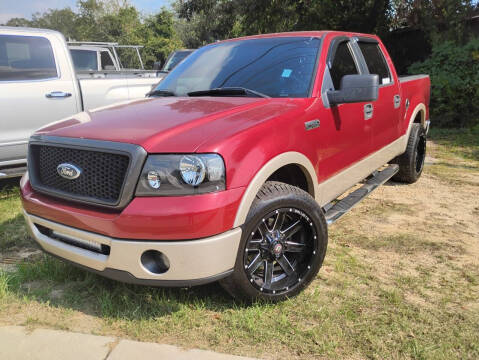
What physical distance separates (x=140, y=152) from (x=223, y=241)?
2.15 feet

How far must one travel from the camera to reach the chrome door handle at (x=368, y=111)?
385 cm

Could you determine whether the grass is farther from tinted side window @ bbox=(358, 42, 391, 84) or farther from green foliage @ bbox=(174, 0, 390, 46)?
green foliage @ bbox=(174, 0, 390, 46)

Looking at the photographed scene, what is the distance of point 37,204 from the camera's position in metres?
2.75

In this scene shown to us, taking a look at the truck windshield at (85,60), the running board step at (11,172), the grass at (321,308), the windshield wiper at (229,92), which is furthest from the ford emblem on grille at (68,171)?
the truck windshield at (85,60)

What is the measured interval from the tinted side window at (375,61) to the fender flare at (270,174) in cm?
175

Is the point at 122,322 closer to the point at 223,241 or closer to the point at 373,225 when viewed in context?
the point at 223,241

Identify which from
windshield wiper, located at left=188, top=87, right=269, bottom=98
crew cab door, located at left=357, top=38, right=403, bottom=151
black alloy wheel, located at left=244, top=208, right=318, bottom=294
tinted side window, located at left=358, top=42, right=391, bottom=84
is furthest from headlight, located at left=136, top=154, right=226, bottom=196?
tinted side window, located at left=358, top=42, right=391, bottom=84

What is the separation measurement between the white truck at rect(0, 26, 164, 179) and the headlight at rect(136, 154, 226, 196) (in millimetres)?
3039

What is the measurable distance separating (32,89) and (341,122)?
3.64m

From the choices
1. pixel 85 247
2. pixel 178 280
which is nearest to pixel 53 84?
pixel 85 247

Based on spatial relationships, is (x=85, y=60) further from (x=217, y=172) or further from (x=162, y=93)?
(x=217, y=172)

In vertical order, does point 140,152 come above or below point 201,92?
below

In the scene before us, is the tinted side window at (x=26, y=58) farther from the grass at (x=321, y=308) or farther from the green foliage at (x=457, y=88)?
the green foliage at (x=457, y=88)

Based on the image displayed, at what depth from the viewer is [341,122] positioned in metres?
3.45
